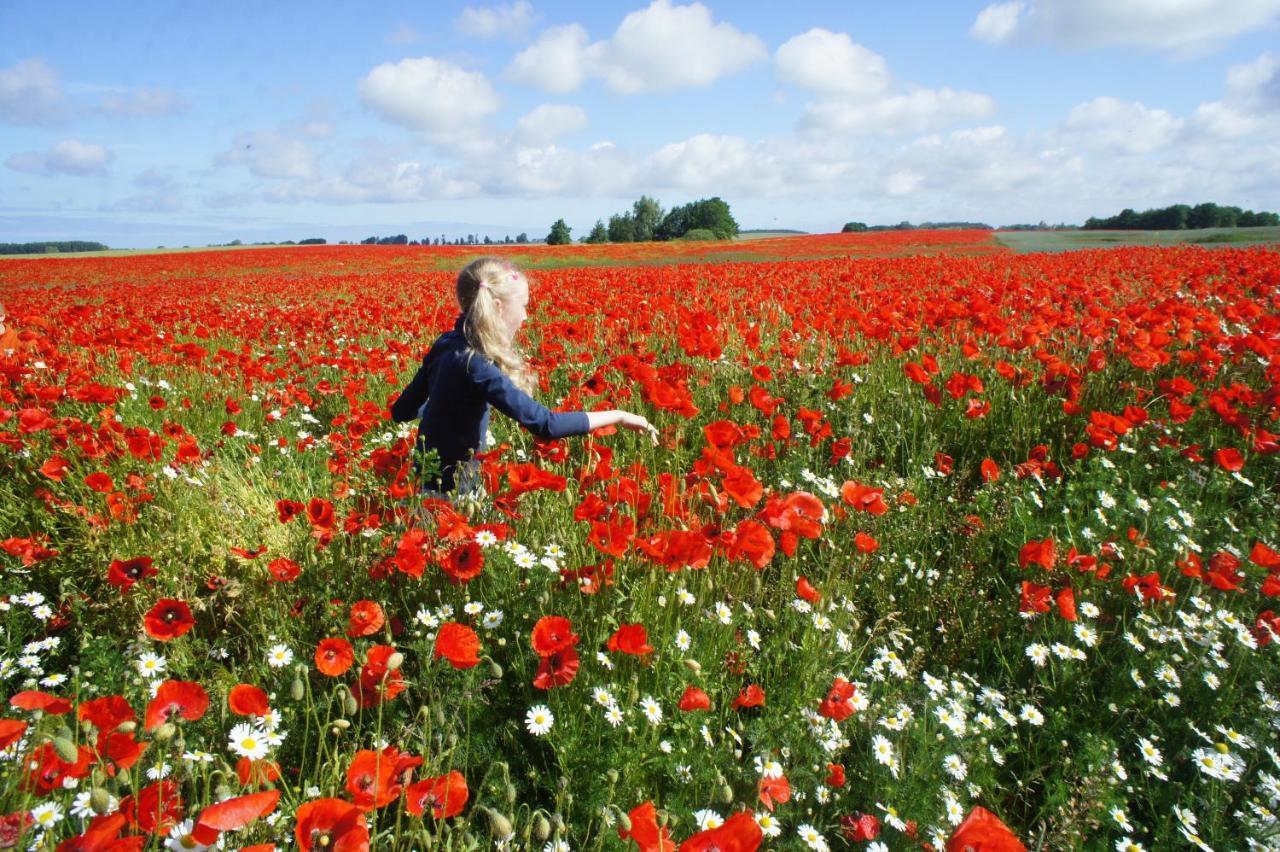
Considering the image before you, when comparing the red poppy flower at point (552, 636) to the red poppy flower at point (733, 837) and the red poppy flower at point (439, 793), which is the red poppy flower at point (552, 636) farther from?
the red poppy flower at point (733, 837)

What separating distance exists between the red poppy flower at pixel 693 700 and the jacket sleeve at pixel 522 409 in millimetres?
1350

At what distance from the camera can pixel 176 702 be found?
1533 mm

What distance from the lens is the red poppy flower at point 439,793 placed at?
1.52m

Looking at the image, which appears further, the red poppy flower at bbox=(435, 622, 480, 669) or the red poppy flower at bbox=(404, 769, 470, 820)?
the red poppy flower at bbox=(435, 622, 480, 669)

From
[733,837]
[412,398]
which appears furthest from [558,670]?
[412,398]

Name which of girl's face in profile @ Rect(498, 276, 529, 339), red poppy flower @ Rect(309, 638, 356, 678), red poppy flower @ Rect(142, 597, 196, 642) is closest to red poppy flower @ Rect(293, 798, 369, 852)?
red poppy flower @ Rect(309, 638, 356, 678)

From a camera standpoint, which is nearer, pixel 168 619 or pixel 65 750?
pixel 65 750

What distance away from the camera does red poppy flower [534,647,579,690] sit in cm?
188

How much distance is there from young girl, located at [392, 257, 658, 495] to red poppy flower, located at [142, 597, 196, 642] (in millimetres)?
1175

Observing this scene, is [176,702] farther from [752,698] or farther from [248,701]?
[752,698]

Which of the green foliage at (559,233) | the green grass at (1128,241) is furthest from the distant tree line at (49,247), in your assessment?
the green grass at (1128,241)

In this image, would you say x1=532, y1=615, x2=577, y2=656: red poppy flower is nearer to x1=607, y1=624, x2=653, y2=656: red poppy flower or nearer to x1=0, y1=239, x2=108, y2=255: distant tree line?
x1=607, y1=624, x2=653, y2=656: red poppy flower

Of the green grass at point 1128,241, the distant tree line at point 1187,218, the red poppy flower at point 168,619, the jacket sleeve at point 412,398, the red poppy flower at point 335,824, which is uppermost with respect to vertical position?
the distant tree line at point 1187,218

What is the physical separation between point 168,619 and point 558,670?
1.12 meters
